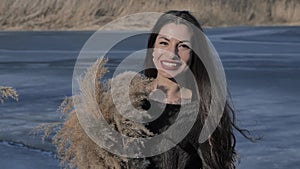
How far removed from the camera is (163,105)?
183 cm

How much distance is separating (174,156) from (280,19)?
2563 inches

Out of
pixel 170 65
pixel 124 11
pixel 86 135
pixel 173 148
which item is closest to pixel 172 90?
pixel 170 65

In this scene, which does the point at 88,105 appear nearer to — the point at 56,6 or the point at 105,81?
the point at 105,81

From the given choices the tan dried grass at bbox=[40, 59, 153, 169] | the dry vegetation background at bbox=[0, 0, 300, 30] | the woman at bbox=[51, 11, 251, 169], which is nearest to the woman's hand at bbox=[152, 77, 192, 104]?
the woman at bbox=[51, 11, 251, 169]

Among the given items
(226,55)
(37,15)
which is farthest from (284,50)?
(37,15)

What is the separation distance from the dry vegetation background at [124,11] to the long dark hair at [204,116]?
58.2m

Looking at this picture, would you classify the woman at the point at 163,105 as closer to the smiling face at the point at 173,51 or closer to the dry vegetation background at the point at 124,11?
the smiling face at the point at 173,51

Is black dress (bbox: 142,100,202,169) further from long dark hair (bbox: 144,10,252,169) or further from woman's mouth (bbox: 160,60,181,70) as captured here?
woman's mouth (bbox: 160,60,181,70)

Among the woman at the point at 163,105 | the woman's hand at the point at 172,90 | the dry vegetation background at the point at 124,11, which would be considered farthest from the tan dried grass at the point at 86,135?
the dry vegetation background at the point at 124,11

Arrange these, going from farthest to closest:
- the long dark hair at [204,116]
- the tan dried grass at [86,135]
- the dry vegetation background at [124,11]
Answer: the dry vegetation background at [124,11]
the long dark hair at [204,116]
the tan dried grass at [86,135]

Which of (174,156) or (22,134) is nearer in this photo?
(174,156)

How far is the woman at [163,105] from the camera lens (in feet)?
5.40

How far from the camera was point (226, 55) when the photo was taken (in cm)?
1925

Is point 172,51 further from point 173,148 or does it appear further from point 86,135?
point 86,135
